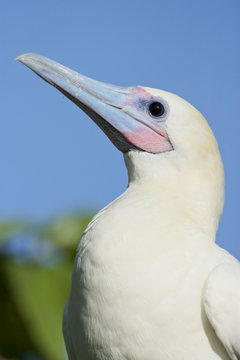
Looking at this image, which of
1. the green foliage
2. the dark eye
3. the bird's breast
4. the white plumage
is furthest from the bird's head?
the green foliage

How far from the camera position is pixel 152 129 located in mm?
4395

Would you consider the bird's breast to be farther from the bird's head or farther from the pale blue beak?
the pale blue beak

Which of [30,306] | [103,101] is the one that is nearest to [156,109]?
[103,101]

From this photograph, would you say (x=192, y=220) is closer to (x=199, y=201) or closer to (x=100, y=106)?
(x=199, y=201)

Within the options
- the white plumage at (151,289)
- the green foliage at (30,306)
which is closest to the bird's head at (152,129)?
the white plumage at (151,289)

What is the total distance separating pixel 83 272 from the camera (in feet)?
12.5

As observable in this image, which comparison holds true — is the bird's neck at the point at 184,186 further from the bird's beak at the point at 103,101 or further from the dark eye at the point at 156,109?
the dark eye at the point at 156,109

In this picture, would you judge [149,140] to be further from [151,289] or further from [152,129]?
[151,289]

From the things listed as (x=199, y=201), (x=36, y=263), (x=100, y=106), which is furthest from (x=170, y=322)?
(x=36, y=263)

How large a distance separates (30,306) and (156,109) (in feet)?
5.47

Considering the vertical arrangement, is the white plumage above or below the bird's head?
below

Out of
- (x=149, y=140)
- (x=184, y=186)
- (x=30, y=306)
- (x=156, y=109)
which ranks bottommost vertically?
(x=30, y=306)

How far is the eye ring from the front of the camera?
14.3ft

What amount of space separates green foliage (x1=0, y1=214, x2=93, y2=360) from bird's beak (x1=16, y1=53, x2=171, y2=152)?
1.39 m
